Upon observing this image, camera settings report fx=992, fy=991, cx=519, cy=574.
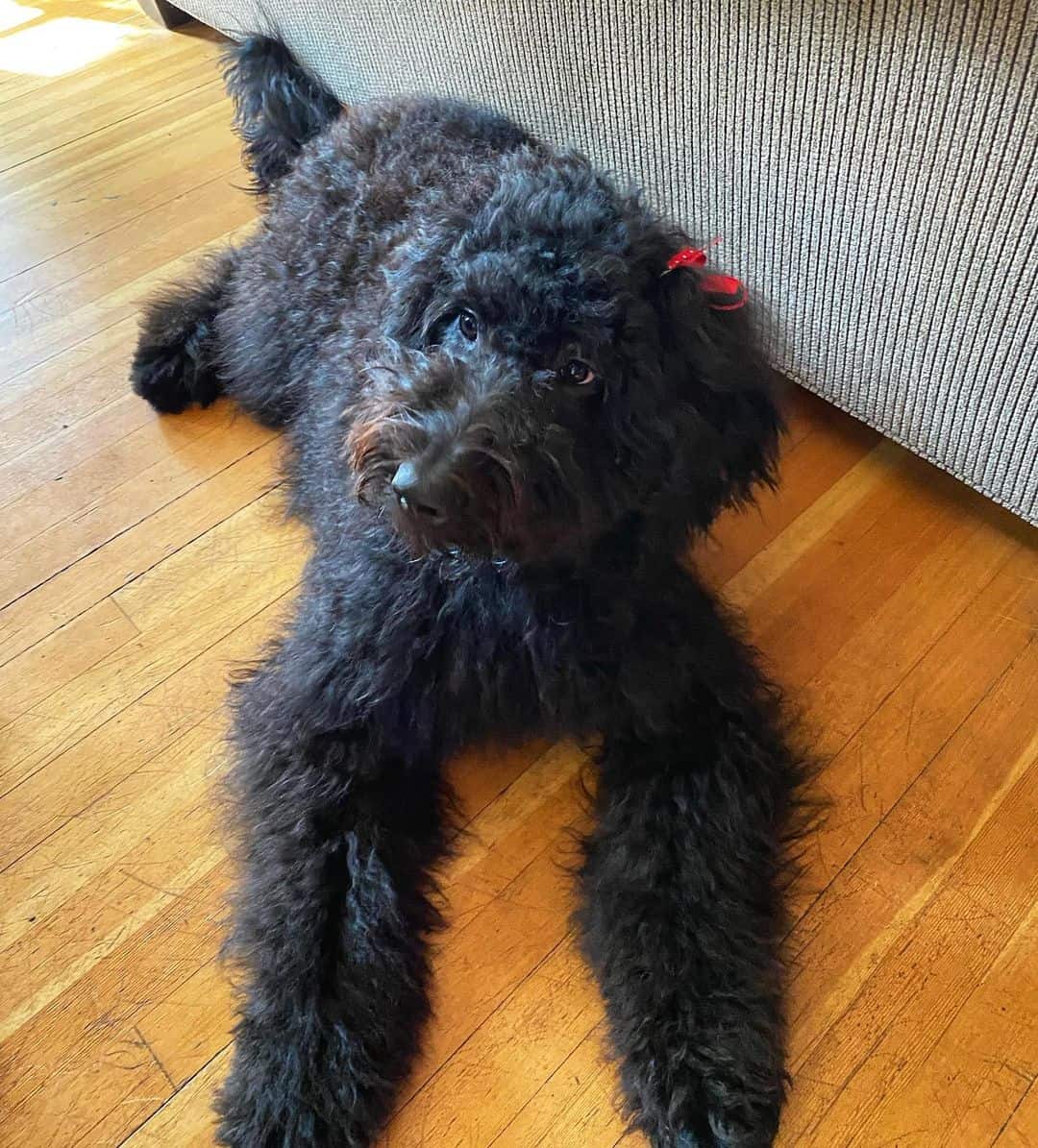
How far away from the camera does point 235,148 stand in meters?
3.09

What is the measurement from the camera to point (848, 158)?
5.49 ft

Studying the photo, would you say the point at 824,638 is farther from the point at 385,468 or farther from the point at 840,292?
the point at 385,468

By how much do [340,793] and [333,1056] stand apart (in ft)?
1.21

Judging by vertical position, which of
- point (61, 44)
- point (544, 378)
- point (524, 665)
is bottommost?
point (524, 665)

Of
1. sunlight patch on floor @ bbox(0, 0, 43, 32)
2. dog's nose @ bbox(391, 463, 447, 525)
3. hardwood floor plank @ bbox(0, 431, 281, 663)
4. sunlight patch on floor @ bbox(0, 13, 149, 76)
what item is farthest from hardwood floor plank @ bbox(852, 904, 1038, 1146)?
sunlight patch on floor @ bbox(0, 0, 43, 32)

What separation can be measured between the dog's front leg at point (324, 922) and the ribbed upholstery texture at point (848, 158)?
3.77 ft

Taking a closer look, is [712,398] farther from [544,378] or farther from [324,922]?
[324,922]

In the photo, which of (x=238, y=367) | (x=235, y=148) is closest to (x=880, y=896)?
(x=238, y=367)

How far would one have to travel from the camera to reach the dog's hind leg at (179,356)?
2361mm

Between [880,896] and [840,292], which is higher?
[840,292]

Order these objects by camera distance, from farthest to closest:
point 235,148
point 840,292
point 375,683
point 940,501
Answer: point 235,148 → point 940,501 → point 840,292 → point 375,683

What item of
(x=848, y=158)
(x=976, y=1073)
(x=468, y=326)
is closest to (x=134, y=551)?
(x=468, y=326)

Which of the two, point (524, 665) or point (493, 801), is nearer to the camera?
point (524, 665)

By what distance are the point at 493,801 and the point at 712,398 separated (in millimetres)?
773
